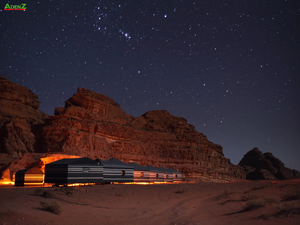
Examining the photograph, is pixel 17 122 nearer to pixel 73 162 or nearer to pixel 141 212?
pixel 73 162

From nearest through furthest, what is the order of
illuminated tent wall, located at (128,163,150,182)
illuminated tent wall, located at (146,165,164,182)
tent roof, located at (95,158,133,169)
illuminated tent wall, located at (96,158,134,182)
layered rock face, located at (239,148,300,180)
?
illuminated tent wall, located at (96,158,134,182) → tent roof, located at (95,158,133,169) → illuminated tent wall, located at (128,163,150,182) → illuminated tent wall, located at (146,165,164,182) → layered rock face, located at (239,148,300,180)

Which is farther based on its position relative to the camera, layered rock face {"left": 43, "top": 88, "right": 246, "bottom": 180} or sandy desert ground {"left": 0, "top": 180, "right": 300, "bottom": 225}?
layered rock face {"left": 43, "top": 88, "right": 246, "bottom": 180}

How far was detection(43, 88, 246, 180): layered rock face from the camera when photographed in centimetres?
4684

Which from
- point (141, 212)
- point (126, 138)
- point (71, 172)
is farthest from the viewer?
point (126, 138)

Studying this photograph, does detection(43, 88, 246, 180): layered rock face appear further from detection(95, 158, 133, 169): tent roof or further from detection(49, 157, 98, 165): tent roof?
detection(49, 157, 98, 165): tent roof

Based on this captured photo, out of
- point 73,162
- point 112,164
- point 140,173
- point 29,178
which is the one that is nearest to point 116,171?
point 112,164

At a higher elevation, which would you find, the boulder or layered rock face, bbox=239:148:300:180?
the boulder

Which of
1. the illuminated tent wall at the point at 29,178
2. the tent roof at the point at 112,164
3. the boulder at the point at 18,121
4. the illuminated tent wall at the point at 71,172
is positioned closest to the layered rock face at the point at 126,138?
the boulder at the point at 18,121

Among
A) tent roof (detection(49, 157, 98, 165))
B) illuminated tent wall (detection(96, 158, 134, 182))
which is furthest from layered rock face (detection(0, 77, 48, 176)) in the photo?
illuminated tent wall (detection(96, 158, 134, 182))

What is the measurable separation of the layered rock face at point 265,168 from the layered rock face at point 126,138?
12.2 m

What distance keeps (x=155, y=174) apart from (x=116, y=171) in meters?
10.3

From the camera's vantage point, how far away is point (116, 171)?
3123 cm

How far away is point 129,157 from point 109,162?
22057mm

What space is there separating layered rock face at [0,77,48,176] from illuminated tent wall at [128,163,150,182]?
19.2 meters
